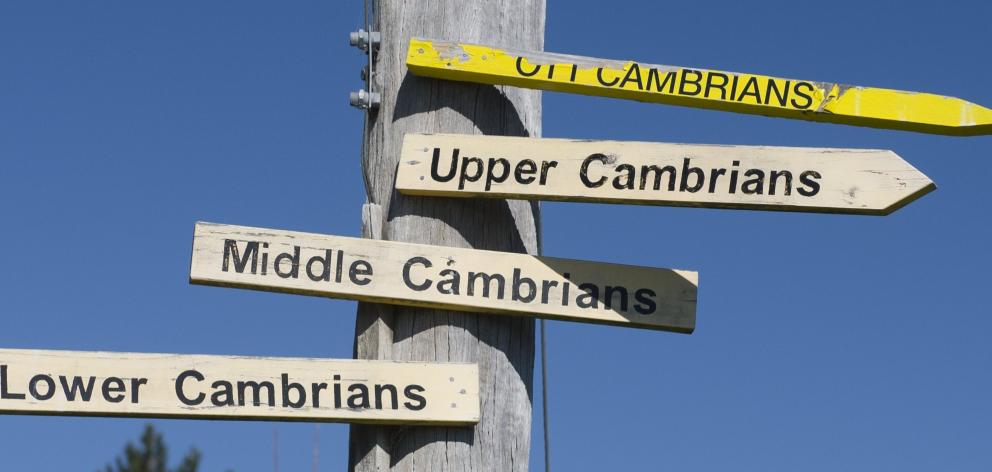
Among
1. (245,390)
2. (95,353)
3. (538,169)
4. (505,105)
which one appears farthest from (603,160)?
(95,353)

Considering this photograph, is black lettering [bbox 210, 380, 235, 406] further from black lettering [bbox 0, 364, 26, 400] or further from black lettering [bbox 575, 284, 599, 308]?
black lettering [bbox 575, 284, 599, 308]

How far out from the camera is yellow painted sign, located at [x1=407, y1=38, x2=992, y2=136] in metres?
3.92

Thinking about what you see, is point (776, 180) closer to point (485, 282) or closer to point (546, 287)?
point (546, 287)

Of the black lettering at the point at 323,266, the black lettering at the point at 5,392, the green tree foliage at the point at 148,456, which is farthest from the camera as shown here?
the green tree foliage at the point at 148,456

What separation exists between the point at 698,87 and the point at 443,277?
2.79ft

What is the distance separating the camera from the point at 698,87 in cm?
401

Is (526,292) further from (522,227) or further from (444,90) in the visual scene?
(444,90)

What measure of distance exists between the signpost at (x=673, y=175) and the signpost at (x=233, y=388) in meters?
0.52

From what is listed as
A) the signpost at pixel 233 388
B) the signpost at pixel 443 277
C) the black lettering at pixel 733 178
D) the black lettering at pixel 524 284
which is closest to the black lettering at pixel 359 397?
the signpost at pixel 233 388

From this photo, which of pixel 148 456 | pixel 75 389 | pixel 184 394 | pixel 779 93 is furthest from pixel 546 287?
pixel 148 456

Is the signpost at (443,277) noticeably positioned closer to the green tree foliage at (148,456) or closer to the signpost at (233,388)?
the signpost at (233,388)

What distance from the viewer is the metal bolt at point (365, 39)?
4.32 metres

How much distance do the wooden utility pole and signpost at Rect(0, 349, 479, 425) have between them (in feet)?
0.35

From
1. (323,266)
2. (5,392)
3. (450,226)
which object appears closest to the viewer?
(5,392)
